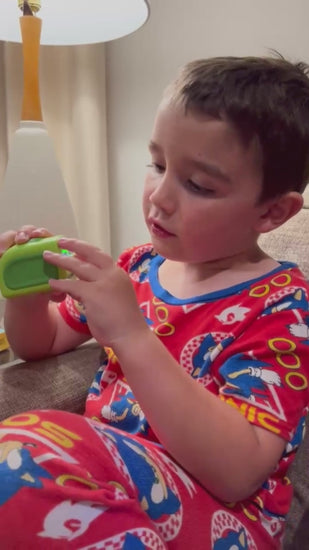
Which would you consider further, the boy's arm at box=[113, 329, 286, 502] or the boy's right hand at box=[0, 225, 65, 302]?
A: the boy's right hand at box=[0, 225, 65, 302]

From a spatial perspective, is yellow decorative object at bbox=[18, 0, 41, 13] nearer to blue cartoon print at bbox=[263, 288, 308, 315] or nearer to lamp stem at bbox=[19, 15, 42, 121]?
lamp stem at bbox=[19, 15, 42, 121]

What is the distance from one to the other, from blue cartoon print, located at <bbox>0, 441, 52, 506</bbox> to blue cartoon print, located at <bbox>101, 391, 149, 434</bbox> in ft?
0.72

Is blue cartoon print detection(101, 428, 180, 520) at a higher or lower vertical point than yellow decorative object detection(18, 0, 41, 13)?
lower

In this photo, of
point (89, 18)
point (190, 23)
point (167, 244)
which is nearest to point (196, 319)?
point (167, 244)

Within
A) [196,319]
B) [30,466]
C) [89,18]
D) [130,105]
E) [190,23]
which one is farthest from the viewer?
[130,105]

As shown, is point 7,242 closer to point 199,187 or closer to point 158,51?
point 199,187

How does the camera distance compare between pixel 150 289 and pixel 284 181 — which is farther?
pixel 150 289

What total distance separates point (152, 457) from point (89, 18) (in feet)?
3.42

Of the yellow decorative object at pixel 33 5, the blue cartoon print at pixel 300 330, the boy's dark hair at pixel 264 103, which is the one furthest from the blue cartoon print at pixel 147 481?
the yellow decorative object at pixel 33 5

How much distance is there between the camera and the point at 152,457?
0.54m

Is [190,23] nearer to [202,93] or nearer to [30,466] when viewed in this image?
[202,93]

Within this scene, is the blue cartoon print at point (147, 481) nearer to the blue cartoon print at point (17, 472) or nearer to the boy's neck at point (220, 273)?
the blue cartoon print at point (17, 472)

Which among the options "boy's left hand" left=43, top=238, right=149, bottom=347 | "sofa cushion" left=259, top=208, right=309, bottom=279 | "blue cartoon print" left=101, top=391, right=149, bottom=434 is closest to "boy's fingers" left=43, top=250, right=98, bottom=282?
"boy's left hand" left=43, top=238, right=149, bottom=347

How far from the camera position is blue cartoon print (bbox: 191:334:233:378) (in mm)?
615
